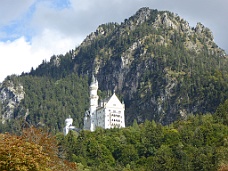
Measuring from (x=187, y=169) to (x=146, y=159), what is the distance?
55.8ft

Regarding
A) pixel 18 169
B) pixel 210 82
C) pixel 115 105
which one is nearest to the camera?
pixel 18 169

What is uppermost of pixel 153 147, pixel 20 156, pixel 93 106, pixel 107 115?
pixel 93 106

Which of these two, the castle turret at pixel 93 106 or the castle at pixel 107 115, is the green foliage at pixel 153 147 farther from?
the castle turret at pixel 93 106

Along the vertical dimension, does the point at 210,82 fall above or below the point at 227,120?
above


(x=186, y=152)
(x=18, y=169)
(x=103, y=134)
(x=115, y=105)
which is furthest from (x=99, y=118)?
(x=18, y=169)

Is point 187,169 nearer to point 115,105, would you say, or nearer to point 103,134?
point 103,134

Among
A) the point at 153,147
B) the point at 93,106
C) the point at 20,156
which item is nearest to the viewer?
the point at 20,156

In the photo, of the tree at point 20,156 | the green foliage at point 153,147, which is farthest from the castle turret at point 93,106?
the tree at point 20,156

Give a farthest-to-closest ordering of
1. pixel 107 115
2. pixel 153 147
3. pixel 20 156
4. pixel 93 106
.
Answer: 1. pixel 93 106
2. pixel 107 115
3. pixel 153 147
4. pixel 20 156

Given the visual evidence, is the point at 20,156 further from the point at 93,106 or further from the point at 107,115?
the point at 93,106

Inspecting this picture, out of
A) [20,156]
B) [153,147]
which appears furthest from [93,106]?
[20,156]

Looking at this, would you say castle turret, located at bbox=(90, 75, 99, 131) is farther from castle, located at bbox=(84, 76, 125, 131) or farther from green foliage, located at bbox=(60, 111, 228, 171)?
green foliage, located at bbox=(60, 111, 228, 171)

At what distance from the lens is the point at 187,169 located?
10419cm

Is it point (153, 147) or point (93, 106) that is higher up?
point (93, 106)
